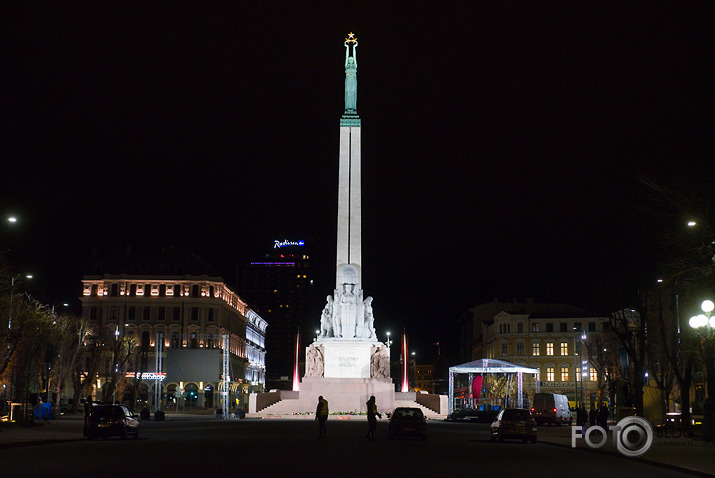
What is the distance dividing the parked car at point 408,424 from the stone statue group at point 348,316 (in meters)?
32.3

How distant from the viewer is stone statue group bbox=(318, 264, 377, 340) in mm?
67188

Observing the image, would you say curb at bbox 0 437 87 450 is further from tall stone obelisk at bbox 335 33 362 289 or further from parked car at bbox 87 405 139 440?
tall stone obelisk at bbox 335 33 362 289

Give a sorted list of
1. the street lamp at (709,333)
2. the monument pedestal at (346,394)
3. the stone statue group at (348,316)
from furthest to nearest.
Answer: the stone statue group at (348,316) → the monument pedestal at (346,394) → the street lamp at (709,333)

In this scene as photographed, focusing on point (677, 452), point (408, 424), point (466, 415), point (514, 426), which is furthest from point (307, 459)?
point (466, 415)

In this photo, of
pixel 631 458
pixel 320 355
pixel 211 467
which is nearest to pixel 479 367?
pixel 320 355

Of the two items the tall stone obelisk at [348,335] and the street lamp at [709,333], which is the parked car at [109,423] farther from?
the tall stone obelisk at [348,335]

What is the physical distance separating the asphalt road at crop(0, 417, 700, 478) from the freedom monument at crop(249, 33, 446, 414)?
32.0 metres

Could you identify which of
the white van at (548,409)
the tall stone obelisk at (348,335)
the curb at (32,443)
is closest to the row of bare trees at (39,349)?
the curb at (32,443)

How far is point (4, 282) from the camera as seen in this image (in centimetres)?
4078

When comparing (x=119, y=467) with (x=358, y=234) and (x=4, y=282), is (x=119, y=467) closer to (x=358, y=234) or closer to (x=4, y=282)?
(x=4, y=282)

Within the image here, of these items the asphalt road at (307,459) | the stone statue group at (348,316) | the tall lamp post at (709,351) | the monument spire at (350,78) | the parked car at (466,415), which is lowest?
the parked car at (466,415)

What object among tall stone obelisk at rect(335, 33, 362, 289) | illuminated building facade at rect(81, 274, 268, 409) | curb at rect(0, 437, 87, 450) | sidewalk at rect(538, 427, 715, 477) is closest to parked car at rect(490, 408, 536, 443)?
sidewalk at rect(538, 427, 715, 477)

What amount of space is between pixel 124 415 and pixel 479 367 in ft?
120

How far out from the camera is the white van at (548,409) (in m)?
58.6
